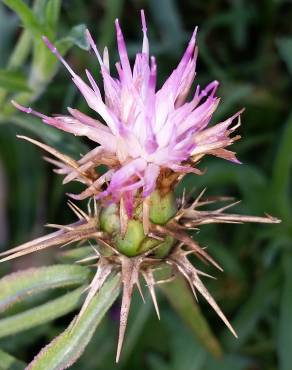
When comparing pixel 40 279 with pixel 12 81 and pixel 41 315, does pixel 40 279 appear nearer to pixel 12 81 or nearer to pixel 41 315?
pixel 41 315

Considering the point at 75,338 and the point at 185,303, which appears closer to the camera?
the point at 75,338

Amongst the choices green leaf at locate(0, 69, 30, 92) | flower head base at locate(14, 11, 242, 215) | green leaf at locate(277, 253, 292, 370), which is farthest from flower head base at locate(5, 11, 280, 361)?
green leaf at locate(277, 253, 292, 370)

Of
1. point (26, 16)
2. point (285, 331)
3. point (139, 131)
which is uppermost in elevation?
point (26, 16)

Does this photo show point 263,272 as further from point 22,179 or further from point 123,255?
point 123,255

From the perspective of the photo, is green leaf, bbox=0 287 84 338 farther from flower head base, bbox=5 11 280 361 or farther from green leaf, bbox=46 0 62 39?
green leaf, bbox=46 0 62 39

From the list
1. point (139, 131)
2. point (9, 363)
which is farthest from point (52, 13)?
point (9, 363)

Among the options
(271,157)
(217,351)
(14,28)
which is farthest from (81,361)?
(14,28)

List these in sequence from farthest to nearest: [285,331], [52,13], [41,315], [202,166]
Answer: [202,166] → [285,331] → [52,13] → [41,315]

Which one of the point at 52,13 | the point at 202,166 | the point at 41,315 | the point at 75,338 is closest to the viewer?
the point at 75,338
